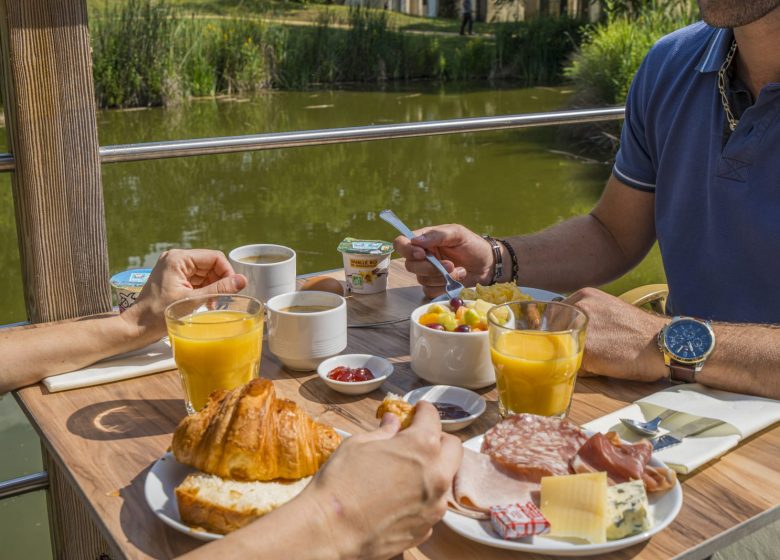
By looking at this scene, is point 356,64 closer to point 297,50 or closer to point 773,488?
point 297,50

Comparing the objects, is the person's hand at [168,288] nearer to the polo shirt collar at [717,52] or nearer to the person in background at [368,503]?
the person in background at [368,503]

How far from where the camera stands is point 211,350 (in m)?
1.19

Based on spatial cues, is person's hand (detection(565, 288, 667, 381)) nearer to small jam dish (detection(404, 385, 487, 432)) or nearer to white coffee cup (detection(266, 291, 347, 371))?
small jam dish (detection(404, 385, 487, 432))

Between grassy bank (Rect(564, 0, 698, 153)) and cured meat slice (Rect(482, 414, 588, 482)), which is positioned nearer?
cured meat slice (Rect(482, 414, 588, 482))

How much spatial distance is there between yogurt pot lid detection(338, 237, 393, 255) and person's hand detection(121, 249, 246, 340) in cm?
38

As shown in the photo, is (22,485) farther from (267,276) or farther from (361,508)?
(361,508)

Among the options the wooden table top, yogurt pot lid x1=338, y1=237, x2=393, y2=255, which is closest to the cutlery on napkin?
the wooden table top

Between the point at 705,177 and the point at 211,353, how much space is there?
1.14 m

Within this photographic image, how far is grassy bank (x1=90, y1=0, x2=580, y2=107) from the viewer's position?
40.4 ft

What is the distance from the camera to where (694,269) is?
185 centimetres

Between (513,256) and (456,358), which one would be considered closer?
(456,358)

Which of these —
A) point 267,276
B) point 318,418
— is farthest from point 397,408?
point 267,276

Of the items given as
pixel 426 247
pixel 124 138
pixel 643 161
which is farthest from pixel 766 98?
pixel 124 138

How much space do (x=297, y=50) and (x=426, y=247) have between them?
14.1 metres
